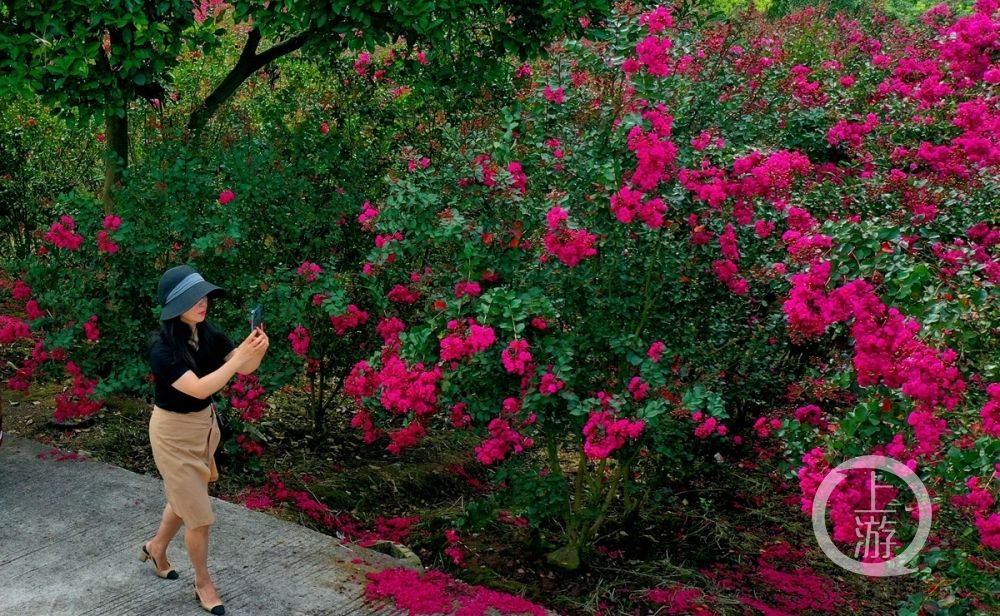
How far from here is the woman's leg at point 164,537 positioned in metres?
3.87

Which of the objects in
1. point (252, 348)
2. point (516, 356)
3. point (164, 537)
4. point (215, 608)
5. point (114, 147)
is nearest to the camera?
point (252, 348)

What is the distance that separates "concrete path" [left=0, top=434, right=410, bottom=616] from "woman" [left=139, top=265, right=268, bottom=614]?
32cm

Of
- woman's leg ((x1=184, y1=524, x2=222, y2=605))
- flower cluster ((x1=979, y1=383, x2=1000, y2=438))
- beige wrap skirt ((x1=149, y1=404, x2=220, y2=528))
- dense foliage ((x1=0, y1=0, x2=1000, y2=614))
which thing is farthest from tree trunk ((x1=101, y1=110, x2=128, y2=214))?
flower cluster ((x1=979, y1=383, x2=1000, y2=438))

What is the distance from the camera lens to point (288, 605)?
3.96 m

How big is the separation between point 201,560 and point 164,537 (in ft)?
1.03

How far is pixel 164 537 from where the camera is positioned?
3.96 m

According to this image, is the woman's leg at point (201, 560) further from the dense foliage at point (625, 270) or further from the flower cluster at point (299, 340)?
the flower cluster at point (299, 340)

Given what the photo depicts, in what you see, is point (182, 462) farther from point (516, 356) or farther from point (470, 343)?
point (516, 356)

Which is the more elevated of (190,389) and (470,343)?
(470,343)

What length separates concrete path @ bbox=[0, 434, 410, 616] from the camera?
3904 mm

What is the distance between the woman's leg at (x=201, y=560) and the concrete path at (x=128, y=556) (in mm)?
85

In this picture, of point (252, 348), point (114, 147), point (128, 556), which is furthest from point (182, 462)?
point (114, 147)

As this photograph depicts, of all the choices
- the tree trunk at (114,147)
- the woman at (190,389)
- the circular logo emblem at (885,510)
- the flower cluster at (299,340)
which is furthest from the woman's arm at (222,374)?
the tree trunk at (114,147)

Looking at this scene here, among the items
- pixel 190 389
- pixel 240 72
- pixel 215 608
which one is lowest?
pixel 215 608
